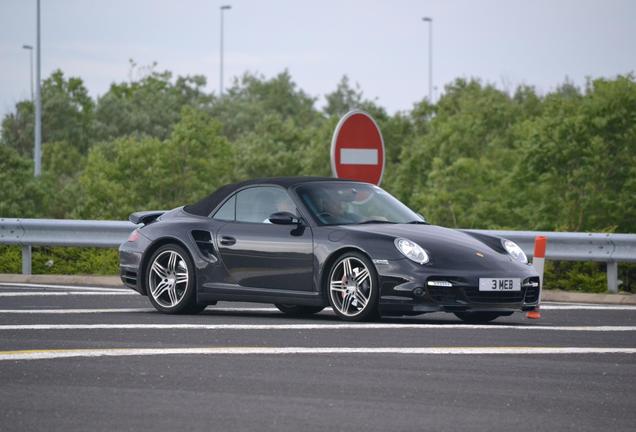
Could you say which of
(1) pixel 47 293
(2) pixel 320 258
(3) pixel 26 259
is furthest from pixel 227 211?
(3) pixel 26 259

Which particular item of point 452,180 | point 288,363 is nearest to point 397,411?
point 288,363

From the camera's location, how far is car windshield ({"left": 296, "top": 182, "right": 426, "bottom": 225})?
1298 cm

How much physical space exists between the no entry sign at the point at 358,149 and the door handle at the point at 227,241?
3561 mm

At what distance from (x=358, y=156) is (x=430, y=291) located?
512 centimetres

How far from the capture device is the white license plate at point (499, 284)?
12109 millimetres

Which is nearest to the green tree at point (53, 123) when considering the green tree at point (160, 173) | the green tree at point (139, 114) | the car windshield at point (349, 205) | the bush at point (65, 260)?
the green tree at point (139, 114)

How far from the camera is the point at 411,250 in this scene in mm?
12156

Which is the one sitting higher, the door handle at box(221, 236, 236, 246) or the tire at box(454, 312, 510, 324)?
the door handle at box(221, 236, 236, 246)

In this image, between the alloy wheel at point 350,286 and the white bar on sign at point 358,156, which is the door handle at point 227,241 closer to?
the alloy wheel at point 350,286

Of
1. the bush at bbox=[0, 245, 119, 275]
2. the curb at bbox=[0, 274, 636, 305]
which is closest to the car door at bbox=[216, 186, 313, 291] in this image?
the curb at bbox=[0, 274, 636, 305]

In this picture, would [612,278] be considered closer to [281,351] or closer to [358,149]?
[358,149]

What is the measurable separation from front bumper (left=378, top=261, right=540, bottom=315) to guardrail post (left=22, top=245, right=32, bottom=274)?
324 inches

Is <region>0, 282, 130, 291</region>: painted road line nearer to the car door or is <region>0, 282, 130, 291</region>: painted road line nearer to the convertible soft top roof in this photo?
the convertible soft top roof

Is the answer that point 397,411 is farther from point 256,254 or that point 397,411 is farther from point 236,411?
point 256,254
